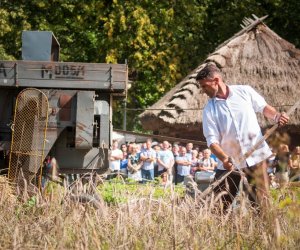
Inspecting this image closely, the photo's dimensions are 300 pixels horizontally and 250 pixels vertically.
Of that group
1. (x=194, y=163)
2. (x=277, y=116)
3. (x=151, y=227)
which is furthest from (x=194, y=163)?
(x=151, y=227)

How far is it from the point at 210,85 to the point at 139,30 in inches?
804

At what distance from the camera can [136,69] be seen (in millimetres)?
27531

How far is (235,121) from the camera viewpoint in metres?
6.71

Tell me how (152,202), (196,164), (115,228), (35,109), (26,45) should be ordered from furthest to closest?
(196,164) < (26,45) < (35,109) < (152,202) < (115,228)

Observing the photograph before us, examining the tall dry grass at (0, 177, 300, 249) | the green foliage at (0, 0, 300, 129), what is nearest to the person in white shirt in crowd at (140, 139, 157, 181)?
the green foliage at (0, 0, 300, 129)

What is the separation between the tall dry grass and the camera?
465 centimetres

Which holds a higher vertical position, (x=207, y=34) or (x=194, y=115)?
(x=207, y=34)

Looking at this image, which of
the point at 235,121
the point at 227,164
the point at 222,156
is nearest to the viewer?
the point at 227,164

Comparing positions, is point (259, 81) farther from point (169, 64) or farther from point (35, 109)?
point (35, 109)

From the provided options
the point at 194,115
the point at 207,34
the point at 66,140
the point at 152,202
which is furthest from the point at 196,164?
the point at 207,34

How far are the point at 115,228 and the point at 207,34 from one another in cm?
2547

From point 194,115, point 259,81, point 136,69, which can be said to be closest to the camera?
point 194,115

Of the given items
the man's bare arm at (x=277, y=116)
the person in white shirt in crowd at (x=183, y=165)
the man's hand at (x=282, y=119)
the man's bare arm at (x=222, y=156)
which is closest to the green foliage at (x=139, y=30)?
the person in white shirt in crowd at (x=183, y=165)

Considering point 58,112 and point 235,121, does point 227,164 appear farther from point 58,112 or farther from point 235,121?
point 58,112
